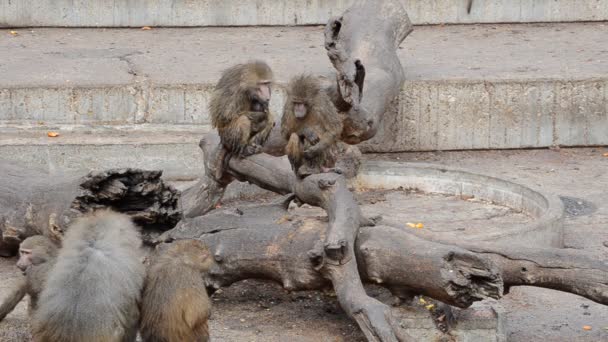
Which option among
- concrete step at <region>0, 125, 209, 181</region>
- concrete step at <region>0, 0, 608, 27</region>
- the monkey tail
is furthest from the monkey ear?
concrete step at <region>0, 0, 608, 27</region>

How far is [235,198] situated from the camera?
973 cm

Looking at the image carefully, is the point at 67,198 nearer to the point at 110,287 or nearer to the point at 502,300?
the point at 110,287

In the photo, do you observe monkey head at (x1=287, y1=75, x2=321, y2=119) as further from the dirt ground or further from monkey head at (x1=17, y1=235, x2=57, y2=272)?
monkey head at (x1=17, y1=235, x2=57, y2=272)

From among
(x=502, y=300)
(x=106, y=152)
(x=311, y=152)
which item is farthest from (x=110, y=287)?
(x=106, y=152)

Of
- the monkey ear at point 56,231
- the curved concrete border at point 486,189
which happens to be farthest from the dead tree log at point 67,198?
the curved concrete border at point 486,189

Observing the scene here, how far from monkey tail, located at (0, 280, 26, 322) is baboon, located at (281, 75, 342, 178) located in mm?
1842

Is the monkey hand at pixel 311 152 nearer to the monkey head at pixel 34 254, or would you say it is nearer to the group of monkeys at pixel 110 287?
the group of monkeys at pixel 110 287

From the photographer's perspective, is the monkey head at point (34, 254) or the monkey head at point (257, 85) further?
the monkey head at point (257, 85)

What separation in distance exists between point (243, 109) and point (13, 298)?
1.99m

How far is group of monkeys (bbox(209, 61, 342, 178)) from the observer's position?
7.77m

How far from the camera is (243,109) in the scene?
8.01m

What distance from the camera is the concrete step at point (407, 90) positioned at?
10.5 metres

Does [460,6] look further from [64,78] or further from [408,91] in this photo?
[64,78]

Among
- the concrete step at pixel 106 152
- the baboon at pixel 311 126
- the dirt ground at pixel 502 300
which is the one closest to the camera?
the dirt ground at pixel 502 300
